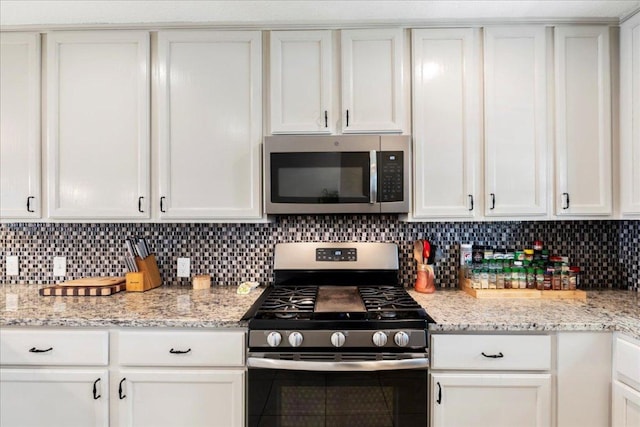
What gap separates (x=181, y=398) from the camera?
1633 millimetres

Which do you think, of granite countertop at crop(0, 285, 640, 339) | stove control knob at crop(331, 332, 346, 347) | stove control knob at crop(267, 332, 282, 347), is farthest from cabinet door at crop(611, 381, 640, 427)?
stove control knob at crop(267, 332, 282, 347)

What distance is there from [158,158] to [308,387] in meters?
1.34

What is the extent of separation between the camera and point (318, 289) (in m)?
2.13

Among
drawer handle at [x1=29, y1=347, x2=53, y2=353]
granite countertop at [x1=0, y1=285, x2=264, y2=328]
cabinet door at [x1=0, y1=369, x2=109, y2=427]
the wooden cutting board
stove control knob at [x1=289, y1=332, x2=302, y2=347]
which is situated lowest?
cabinet door at [x1=0, y1=369, x2=109, y2=427]

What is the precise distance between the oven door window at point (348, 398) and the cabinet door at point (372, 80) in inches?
45.9

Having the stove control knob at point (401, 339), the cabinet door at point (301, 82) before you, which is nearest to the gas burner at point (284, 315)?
the stove control knob at point (401, 339)

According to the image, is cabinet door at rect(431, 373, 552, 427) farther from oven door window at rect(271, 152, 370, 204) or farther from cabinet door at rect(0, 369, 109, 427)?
cabinet door at rect(0, 369, 109, 427)

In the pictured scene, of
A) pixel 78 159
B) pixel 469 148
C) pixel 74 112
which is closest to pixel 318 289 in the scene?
pixel 469 148

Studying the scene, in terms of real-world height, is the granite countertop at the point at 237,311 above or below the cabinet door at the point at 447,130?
below

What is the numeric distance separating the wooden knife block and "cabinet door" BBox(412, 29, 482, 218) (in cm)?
150

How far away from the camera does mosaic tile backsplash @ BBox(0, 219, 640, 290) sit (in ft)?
7.47

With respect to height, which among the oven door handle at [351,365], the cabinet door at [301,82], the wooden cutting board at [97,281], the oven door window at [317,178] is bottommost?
the oven door handle at [351,365]

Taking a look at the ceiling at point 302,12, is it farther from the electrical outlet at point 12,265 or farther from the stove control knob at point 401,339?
the stove control knob at point 401,339

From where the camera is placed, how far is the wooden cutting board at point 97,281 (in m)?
2.10
